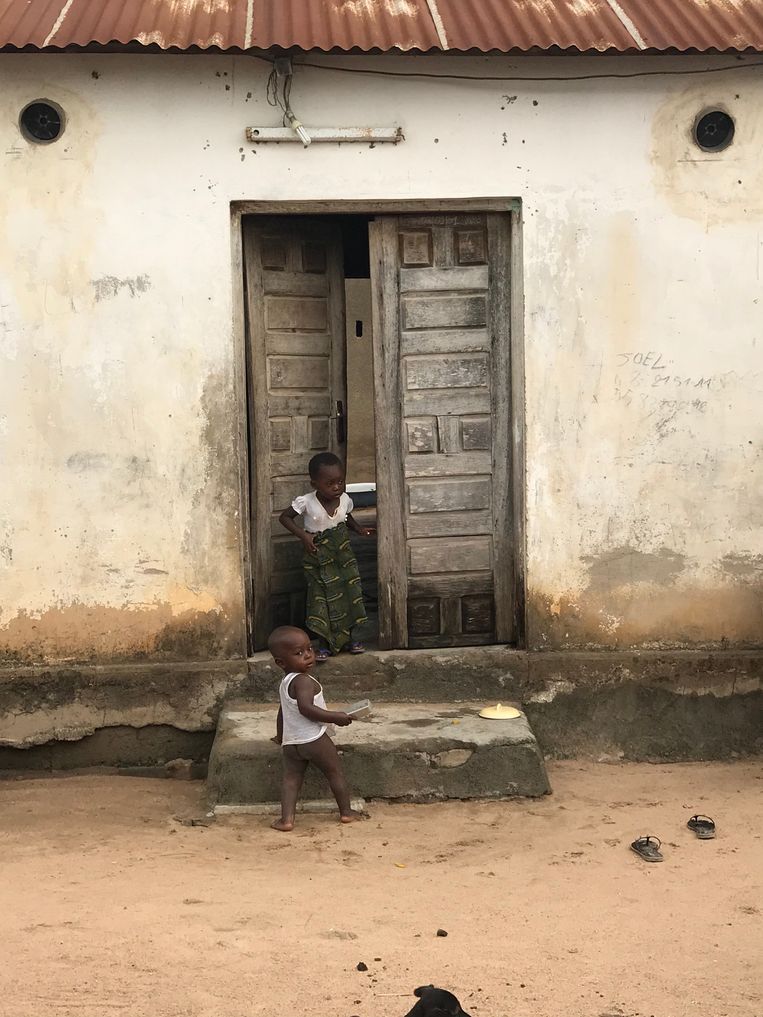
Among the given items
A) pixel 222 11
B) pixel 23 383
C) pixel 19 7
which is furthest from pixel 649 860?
pixel 19 7

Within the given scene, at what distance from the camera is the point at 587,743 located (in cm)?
722

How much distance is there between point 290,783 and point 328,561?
4.80 ft

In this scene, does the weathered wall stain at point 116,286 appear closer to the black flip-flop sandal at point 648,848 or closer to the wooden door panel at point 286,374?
the wooden door panel at point 286,374

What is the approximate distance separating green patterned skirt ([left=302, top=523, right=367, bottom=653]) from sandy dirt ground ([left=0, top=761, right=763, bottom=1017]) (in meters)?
1.09

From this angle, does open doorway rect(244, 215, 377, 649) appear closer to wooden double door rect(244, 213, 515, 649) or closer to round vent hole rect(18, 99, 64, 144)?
wooden double door rect(244, 213, 515, 649)

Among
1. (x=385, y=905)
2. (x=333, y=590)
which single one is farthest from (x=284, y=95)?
(x=385, y=905)

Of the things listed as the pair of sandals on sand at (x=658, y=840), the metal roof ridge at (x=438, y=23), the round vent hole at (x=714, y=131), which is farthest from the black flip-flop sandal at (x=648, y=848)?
the metal roof ridge at (x=438, y=23)

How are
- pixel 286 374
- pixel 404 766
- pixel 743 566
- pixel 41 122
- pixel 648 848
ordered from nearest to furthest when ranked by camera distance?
pixel 648 848, pixel 404 766, pixel 41 122, pixel 743 566, pixel 286 374

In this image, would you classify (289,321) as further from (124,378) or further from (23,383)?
(23,383)

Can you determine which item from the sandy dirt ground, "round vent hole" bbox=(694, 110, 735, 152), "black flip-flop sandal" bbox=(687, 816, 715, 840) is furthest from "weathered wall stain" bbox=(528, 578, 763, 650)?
"round vent hole" bbox=(694, 110, 735, 152)

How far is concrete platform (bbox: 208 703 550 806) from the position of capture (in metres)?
6.31

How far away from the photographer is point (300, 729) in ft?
20.1

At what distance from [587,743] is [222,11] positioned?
172 inches

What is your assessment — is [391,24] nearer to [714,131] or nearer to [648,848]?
[714,131]
